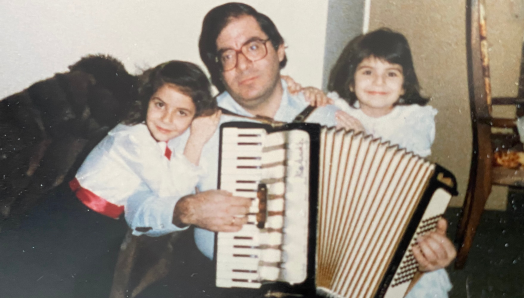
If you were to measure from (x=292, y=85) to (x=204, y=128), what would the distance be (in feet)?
1.23

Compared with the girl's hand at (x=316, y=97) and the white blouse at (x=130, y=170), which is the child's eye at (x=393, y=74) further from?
the white blouse at (x=130, y=170)

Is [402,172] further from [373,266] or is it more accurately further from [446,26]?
[446,26]

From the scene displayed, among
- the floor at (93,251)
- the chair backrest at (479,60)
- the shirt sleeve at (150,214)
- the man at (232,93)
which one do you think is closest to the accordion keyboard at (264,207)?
the man at (232,93)

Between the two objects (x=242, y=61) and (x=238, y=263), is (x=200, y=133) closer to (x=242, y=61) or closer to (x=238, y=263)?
(x=242, y=61)

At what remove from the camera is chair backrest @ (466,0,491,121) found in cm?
106

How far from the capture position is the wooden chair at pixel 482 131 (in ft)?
3.50

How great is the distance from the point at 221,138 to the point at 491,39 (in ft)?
3.77

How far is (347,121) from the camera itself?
117 centimetres

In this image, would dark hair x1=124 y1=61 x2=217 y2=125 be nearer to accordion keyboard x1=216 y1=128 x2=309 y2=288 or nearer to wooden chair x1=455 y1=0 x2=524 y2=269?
accordion keyboard x1=216 y1=128 x2=309 y2=288

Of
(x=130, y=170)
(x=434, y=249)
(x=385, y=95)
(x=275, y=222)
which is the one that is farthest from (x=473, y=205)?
(x=130, y=170)

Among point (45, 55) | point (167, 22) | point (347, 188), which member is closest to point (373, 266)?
point (347, 188)

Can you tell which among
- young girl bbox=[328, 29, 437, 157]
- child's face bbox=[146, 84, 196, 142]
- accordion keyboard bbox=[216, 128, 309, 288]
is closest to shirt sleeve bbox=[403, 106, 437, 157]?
young girl bbox=[328, 29, 437, 157]

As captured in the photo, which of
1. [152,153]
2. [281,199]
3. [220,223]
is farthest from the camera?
[152,153]

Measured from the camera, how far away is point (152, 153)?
1.20m
